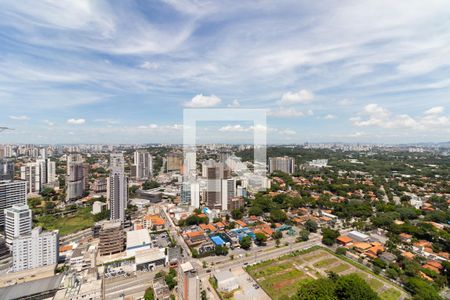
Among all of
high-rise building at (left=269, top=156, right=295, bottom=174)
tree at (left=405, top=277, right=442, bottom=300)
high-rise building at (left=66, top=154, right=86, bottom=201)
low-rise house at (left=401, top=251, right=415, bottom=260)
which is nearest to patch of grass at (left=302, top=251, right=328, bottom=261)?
tree at (left=405, top=277, right=442, bottom=300)

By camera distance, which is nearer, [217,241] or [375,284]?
[375,284]

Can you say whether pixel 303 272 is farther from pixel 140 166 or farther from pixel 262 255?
pixel 140 166

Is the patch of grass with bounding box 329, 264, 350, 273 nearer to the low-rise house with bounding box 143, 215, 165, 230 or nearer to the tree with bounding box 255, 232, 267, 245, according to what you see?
the tree with bounding box 255, 232, 267, 245

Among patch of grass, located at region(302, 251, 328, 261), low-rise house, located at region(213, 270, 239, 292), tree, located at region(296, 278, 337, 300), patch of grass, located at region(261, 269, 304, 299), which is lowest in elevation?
patch of grass, located at region(302, 251, 328, 261)

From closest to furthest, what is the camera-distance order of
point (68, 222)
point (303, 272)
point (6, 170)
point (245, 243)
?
point (303, 272) < point (245, 243) < point (68, 222) < point (6, 170)

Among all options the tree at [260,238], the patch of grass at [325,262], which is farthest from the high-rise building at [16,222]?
the patch of grass at [325,262]

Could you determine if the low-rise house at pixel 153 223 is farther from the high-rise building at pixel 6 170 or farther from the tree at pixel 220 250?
the high-rise building at pixel 6 170

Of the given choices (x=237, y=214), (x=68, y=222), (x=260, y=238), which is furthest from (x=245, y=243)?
(x=68, y=222)
